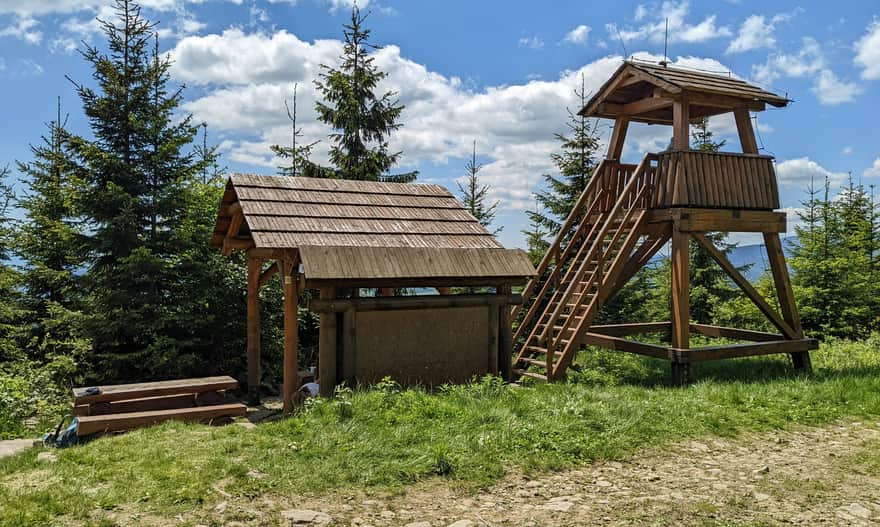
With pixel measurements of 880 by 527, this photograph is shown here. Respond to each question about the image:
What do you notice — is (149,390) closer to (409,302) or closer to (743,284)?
(409,302)

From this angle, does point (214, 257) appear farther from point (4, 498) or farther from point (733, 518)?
point (733, 518)

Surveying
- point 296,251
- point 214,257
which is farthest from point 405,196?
point 214,257

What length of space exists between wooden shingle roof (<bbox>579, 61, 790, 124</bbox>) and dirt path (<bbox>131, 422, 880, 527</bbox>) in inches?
266

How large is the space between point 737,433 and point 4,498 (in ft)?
25.2

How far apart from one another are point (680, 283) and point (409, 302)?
15.7 feet

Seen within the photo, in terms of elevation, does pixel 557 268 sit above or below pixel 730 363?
above

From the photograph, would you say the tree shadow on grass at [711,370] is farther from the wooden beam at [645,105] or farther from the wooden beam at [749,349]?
the wooden beam at [645,105]

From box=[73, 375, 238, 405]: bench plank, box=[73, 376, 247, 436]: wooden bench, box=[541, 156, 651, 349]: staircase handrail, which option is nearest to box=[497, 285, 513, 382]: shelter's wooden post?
box=[541, 156, 651, 349]: staircase handrail

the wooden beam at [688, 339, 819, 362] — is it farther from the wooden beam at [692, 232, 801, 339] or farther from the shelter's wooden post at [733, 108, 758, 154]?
the shelter's wooden post at [733, 108, 758, 154]

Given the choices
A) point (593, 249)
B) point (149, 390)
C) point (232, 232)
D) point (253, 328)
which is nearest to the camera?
point (149, 390)

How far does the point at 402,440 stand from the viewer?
7.14 metres

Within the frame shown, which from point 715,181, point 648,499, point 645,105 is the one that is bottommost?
point 648,499

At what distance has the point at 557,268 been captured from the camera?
42.8 ft

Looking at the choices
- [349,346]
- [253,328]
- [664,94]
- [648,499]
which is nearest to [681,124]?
[664,94]
